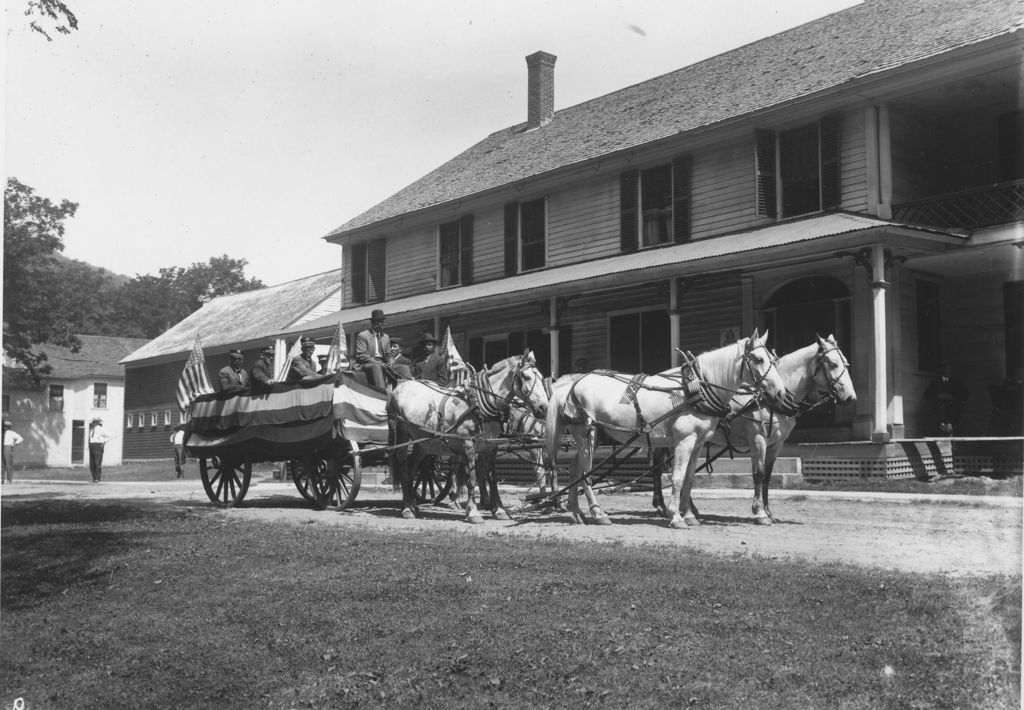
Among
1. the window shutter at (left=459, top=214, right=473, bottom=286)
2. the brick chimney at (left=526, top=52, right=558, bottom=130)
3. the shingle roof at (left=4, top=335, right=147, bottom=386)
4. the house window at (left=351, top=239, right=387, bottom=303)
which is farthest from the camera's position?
the house window at (left=351, top=239, right=387, bottom=303)

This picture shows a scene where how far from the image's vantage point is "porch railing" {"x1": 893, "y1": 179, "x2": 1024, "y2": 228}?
52.0 ft

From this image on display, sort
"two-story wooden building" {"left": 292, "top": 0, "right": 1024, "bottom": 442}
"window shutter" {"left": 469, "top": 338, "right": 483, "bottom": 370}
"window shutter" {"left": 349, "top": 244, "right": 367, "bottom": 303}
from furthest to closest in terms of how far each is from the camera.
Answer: "window shutter" {"left": 349, "top": 244, "right": 367, "bottom": 303} < "window shutter" {"left": 469, "top": 338, "right": 483, "bottom": 370} < "two-story wooden building" {"left": 292, "top": 0, "right": 1024, "bottom": 442}

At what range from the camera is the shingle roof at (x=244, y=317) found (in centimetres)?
1334

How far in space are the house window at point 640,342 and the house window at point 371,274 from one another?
8548 millimetres

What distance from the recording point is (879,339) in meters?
15.8

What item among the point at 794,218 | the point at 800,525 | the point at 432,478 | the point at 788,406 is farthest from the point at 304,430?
the point at 794,218

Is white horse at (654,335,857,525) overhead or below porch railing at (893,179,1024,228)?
below

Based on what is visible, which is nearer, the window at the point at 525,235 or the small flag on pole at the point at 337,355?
the small flag on pole at the point at 337,355

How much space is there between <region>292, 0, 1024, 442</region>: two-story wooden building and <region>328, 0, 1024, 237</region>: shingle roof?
77 millimetres

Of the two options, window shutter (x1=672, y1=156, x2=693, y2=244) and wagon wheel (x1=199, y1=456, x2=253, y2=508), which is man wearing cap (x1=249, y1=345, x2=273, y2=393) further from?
window shutter (x1=672, y1=156, x2=693, y2=244)

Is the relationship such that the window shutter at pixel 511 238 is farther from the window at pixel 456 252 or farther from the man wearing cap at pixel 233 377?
the man wearing cap at pixel 233 377

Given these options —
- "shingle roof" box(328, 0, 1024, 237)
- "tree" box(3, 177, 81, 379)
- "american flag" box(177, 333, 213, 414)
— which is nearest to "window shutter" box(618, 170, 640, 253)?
"shingle roof" box(328, 0, 1024, 237)

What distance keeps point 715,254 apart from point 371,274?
1366cm

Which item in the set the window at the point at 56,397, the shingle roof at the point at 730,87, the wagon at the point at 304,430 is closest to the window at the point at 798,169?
the shingle roof at the point at 730,87
